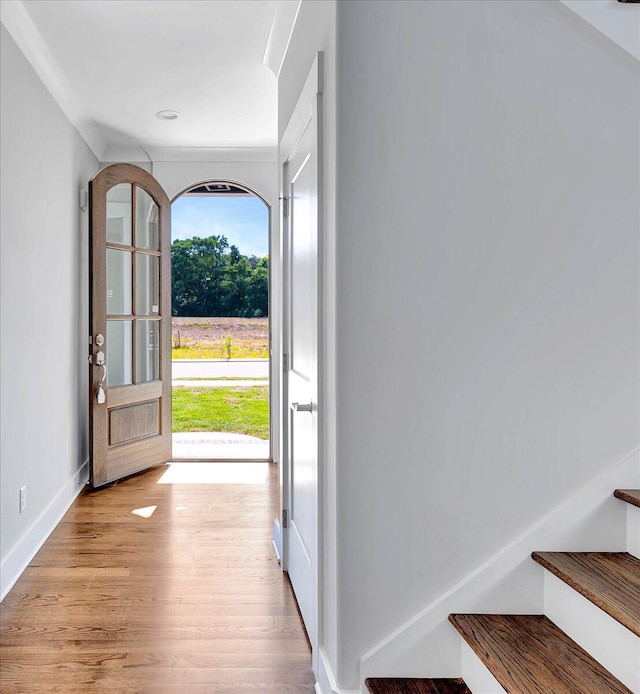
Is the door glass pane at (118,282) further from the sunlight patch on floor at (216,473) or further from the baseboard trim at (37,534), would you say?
the sunlight patch on floor at (216,473)

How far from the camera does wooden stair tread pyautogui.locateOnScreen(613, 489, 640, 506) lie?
62.7 inches

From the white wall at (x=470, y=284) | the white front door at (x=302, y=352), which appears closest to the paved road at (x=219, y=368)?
the white front door at (x=302, y=352)

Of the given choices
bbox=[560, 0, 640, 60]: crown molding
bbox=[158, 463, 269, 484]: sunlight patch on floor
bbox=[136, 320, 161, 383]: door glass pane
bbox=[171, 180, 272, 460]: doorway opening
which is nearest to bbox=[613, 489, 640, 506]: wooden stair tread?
bbox=[560, 0, 640, 60]: crown molding

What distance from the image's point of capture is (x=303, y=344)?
88.5 inches

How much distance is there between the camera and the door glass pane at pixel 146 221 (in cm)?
447

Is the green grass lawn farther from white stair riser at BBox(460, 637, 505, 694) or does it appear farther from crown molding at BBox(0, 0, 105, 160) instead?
white stair riser at BBox(460, 637, 505, 694)

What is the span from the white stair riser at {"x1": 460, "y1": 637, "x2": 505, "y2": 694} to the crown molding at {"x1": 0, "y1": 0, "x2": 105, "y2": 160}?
300 centimetres

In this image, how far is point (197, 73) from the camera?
3.40 m

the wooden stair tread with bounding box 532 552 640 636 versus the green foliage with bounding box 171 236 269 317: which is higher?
the green foliage with bounding box 171 236 269 317

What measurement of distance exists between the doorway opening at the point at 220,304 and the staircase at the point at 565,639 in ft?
22.9

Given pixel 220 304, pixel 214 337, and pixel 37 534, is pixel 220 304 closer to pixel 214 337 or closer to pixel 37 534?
pixel 214 337

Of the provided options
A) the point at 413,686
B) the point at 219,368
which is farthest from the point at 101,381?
the point at 219,368

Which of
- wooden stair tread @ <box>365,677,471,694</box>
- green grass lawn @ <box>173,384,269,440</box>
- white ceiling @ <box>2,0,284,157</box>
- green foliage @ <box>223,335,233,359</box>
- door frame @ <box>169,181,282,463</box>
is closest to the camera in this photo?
wooden stair tread @ <box>365,677,471,694</box>

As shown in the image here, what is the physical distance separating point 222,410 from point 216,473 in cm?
401
